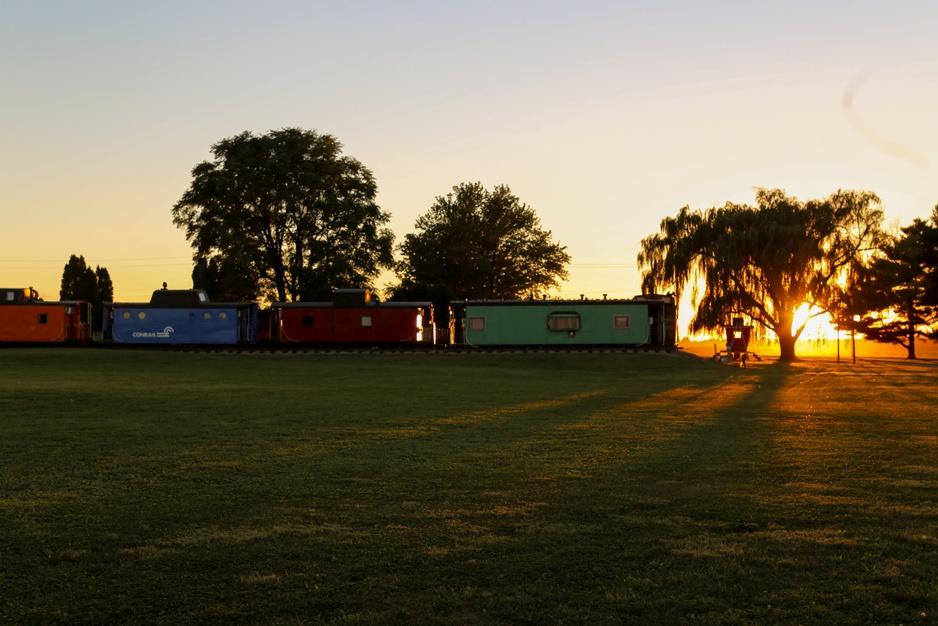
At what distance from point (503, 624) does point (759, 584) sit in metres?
1.98

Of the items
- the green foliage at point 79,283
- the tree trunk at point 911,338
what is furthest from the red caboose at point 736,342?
the green foliage at point 79,283

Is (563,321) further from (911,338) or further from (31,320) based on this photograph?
(911,338)

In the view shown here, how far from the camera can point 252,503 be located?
28.3 feet

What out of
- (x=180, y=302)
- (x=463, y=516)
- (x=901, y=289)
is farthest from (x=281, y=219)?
(x=463, y=516)

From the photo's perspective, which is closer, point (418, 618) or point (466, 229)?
point (418, 618)

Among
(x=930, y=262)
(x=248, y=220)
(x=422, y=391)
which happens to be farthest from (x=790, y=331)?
(x=248, y=220)

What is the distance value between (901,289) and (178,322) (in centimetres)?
5794

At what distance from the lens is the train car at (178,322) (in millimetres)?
53344

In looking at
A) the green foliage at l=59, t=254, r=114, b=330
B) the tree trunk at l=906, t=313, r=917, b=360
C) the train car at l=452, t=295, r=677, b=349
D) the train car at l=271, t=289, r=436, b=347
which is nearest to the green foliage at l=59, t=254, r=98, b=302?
the green foliage at l=59, t=254, r=114, b=330

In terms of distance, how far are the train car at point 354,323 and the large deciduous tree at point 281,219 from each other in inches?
381

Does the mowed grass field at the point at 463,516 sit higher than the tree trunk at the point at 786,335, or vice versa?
the tree trunk at the point at 786,335

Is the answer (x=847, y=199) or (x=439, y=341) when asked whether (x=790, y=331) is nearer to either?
(x=847, y=199)

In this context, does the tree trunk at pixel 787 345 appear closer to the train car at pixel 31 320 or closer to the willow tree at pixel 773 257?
the willow tree at pixel 773 257

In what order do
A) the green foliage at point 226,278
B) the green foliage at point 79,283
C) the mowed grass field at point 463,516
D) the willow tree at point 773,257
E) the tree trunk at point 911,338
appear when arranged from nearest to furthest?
the mowed grass field at point 463,516, the willow tree at point 773,257, the green foliage at point 226,278, the tree trunk at point 911,338, the green foliage at point 79,283
